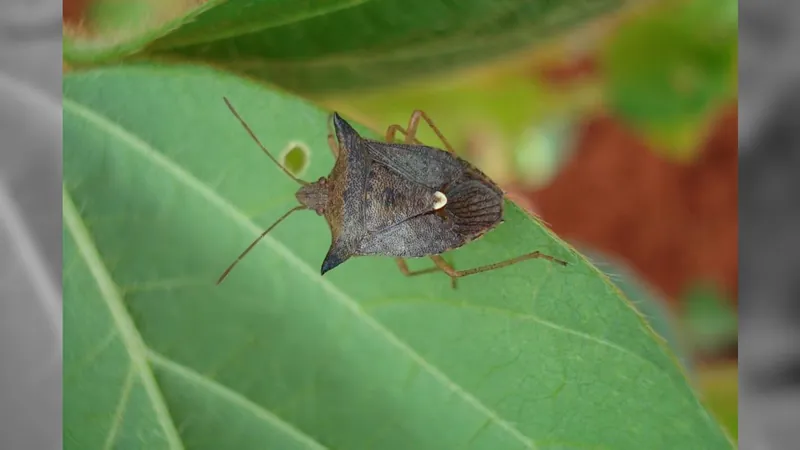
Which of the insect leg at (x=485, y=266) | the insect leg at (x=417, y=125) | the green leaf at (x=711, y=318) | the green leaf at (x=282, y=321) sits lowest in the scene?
the green leaf at (x=282, y=321)

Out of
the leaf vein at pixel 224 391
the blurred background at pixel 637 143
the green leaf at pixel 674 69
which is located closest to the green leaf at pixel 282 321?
the leaf vein at pixel 224 391

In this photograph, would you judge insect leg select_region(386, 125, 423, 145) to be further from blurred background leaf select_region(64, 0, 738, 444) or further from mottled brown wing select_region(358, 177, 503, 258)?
mottled brown wing select_region(358, 177, 503, 258)

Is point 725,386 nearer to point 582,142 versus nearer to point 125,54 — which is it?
point 582,142

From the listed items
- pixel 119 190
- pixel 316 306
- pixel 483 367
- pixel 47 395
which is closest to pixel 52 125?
pixel 119 190

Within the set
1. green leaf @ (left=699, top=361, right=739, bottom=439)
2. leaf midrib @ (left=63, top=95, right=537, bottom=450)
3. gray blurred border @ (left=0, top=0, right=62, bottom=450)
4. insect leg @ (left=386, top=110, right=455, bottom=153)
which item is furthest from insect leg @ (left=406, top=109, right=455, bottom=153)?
gray blurred border @ (left=0, top=0, right=62, bottom=450)

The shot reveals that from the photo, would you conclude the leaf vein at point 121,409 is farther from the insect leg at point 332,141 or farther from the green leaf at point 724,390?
the green leaf at point 724,390
